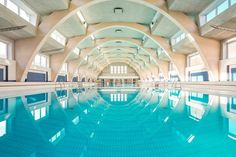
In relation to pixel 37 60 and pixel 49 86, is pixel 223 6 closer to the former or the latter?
pixel 49 86

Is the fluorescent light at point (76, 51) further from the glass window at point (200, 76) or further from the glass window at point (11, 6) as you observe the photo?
the glass window at point (200, 76)

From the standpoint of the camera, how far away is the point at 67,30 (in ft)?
67.6

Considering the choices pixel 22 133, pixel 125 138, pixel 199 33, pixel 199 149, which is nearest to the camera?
pixel 199 149

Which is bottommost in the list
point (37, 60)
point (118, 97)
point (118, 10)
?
point (118, 97)

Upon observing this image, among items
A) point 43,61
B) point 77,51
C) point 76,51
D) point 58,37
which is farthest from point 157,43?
point 43,61

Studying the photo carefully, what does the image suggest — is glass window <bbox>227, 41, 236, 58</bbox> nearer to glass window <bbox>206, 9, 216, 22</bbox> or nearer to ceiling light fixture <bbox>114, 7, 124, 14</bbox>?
glass window <bbox>206, 9, 216, 22</bbox>

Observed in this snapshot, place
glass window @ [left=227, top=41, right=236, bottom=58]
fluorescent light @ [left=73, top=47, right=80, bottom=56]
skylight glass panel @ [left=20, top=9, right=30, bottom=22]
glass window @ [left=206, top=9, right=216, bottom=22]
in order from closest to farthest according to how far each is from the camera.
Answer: glass window @ [left=206, top=9, right=216, bottom=22], skylight glass panel @ [left=20, top=9, right=30, bottom=22], glass window @ [left=227, top=41, right=236, bottom=58], fluorescent light @ [left=73, top=47, right=80, bottom=56]

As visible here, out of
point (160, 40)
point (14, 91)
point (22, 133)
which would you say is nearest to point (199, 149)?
point (22, 133)

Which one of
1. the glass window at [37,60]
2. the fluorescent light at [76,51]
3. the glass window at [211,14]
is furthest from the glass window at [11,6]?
the fluorescent light at [76,51]

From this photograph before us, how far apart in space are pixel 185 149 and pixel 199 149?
156 millimetres

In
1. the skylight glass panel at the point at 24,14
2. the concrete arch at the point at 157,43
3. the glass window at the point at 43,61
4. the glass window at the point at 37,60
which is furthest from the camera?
the concrete arch at the point at 157,43

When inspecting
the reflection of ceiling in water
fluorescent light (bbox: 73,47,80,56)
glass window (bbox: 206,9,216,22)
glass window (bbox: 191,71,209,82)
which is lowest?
the reflection of ceiling in water

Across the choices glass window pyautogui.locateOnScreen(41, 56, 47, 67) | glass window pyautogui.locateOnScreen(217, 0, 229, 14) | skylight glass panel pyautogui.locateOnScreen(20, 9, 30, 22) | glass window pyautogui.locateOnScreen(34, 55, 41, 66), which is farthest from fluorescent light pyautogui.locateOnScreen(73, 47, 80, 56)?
glass window pyautogui.locateOnScreen(217, 0, 229, 14)

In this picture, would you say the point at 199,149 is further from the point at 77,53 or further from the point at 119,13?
the point at 77,53
